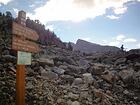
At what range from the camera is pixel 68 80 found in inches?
463

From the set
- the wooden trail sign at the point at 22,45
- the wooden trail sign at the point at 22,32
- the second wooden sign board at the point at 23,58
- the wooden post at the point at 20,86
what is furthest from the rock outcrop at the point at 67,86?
the wooden trail sign at the point at 22,32

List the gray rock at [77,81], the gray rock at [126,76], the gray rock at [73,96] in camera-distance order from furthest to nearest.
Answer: the gray rock at [126,76] → the gray rock at [77,81] → the gray rock at [73,96]

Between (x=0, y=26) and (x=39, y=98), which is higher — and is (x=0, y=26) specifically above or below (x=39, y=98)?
above

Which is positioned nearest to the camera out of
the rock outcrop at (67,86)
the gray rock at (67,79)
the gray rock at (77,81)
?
the rock outcrop at (67,86)

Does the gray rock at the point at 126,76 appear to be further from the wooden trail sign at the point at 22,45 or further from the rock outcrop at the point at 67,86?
the wooden trail sign at the point at 22,45

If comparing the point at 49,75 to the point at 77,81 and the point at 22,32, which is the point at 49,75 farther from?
the point at 22,32

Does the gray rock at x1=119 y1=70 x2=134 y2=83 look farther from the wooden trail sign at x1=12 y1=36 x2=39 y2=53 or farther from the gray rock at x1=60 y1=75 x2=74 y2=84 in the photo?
the wooden trail sign at x1=12 y1=36 x2=39 y2=53

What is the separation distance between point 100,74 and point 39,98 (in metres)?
5.36

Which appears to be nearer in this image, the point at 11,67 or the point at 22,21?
the point at 22,21

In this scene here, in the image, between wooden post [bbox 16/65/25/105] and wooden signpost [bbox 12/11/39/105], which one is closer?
wooden signpost [bbox 12/11/39/105]

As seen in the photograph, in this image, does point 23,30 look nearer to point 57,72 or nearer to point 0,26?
point 57,72

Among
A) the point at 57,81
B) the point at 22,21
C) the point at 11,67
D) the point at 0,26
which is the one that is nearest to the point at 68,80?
the point at 57,81

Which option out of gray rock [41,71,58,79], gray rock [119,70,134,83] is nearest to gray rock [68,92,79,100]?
gray rock [41,71,58,79]

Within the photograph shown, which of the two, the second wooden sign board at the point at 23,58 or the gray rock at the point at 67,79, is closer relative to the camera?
the second wooden sign board at the point at 23,58
